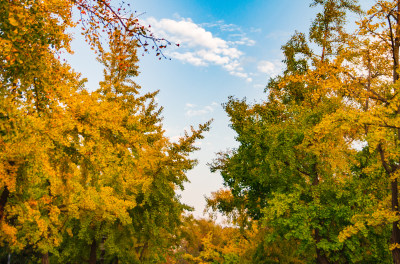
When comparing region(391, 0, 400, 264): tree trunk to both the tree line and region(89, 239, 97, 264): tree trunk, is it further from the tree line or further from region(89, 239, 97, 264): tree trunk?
region(89, 239, 97, 264): tree trunk

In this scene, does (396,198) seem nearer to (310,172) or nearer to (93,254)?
(310,172)

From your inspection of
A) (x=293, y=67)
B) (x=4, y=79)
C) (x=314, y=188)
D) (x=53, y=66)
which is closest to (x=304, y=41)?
(x=293, y=67)

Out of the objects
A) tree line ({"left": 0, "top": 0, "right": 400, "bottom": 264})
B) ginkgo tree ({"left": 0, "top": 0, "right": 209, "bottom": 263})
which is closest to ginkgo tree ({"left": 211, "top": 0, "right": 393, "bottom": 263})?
tree line ({"left": 0, "top": 0, "right": 400, "bottom": 264})

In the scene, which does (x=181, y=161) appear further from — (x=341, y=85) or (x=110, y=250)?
(x=341, y=85)

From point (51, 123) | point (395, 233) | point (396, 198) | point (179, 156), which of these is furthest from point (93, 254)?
point (396, 198)

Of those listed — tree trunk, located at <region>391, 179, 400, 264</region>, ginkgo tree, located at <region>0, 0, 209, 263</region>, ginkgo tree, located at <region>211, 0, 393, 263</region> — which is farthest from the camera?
ginkgo tree, located at <region>211, 0, 393, 263</region>

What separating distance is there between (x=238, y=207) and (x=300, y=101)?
6147mm

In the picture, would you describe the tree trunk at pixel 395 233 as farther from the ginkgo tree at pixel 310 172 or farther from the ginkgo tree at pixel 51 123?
the ginkgo tree at pixel 51 123

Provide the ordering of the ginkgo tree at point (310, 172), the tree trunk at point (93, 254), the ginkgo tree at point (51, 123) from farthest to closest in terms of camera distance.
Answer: the tree trunk at point (93, 254) < the ginkgo tree at point (310, 172) < the ginkgo tree at point (51, 123)

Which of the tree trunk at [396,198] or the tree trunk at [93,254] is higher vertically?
the tree trunk at [396,198]

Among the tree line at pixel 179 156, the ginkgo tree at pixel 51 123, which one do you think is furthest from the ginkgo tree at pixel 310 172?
the ginkgo tree at pixel 51 123

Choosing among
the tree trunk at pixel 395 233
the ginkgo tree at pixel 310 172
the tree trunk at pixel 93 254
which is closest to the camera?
the tree trunk at pixel 395 233

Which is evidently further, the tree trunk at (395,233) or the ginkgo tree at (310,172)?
the ginkgo tree at (310,172)

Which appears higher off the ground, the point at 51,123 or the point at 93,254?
the point at 51,123
